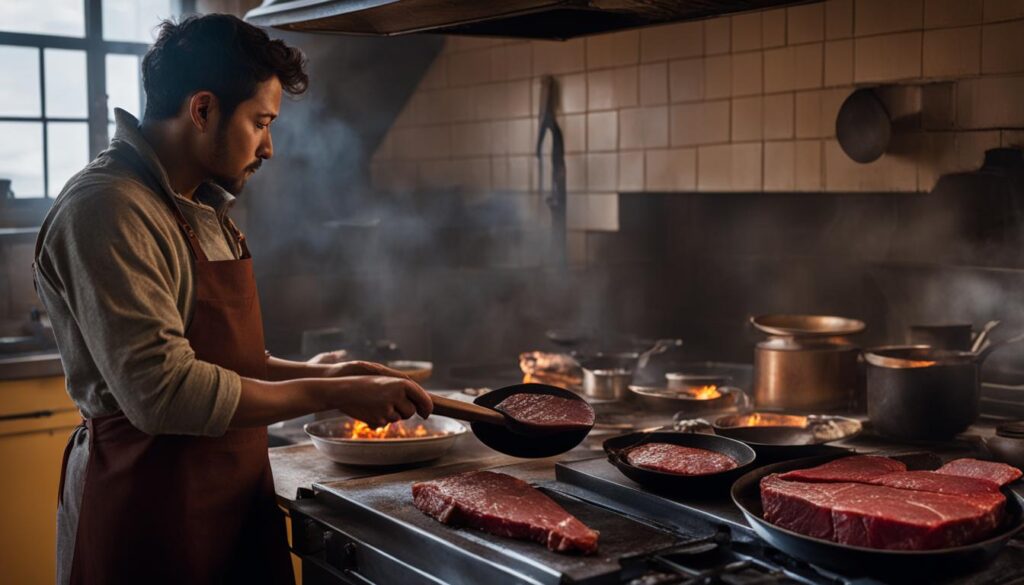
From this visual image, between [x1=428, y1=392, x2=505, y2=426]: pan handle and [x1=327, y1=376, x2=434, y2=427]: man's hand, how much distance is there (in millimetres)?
83

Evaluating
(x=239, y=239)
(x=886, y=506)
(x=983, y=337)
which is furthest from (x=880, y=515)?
(x=983, y=337)

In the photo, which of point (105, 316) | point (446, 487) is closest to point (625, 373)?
point (446, 487)

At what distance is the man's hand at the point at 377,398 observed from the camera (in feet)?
6.37

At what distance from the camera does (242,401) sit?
1821 mm

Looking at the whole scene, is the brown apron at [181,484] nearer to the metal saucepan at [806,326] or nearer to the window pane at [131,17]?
the metal saucepan at [806,326]

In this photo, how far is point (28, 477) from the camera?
3.87 meters

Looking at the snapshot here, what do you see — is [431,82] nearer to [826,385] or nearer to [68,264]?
[826,385]

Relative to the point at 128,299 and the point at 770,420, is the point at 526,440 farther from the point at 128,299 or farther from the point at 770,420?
the point at 128,299

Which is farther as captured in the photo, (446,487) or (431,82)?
(431,82)

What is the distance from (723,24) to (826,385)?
148cm

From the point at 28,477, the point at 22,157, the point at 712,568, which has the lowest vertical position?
the point at 28,477

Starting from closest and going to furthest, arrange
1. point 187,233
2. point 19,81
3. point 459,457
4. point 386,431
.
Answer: point 187,233 < point 459,457 < point 386,431 < point 19,81

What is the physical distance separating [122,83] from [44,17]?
1.47 ft

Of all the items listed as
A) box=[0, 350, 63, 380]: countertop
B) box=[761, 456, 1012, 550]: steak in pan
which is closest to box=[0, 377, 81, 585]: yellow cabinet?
→ box=[0, 350, 63, 380]: countertop
